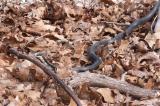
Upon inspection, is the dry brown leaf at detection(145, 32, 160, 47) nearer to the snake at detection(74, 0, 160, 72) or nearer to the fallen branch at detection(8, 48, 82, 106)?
the snake at detection(74, 0, 160, 72)

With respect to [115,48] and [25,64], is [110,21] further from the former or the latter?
[25,64]

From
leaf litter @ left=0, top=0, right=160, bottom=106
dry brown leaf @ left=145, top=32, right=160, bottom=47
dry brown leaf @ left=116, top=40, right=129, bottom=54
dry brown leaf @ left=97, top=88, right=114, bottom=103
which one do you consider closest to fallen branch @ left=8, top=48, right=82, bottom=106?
leaf litter @ left=0, top=0, right=160, bottom=106

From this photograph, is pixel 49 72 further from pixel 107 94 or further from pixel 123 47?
pixel 123 47

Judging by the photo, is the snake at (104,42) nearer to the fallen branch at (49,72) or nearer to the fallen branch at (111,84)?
the fallen branch at (111,84)

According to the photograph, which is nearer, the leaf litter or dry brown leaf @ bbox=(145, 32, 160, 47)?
the leaf litter

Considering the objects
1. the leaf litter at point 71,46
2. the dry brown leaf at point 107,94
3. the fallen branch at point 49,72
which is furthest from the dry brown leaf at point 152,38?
the fallen branch at point 49,72

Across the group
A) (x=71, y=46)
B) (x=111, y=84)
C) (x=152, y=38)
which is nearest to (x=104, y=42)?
(x=71, y=46)

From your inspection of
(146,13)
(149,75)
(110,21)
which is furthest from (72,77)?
(146,13)
